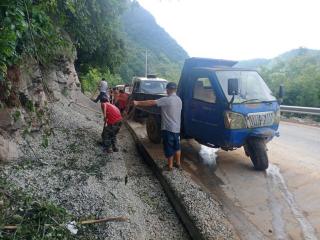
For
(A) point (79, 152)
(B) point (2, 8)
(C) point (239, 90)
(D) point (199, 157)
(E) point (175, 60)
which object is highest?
(B) point (2, 8)

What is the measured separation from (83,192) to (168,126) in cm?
236

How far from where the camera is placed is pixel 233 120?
7242 millimetres

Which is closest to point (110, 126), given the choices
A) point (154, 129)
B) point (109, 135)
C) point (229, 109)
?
point (109, 135)

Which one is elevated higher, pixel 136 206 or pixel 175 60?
pixel 136 206

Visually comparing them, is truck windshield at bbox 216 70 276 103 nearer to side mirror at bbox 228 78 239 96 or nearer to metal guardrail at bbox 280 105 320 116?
side mirror at bbox 228 78 239 96

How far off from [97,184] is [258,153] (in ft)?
11.3

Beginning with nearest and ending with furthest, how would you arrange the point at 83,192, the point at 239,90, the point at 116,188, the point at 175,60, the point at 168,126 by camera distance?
the point at 83,192 → the point at 116,188 → the point at 168,126 → the point at 239,90 → the point at 175,60

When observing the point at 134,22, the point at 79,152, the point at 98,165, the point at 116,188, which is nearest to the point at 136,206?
the point at 116,188

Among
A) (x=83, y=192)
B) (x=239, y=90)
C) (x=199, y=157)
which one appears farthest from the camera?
(x=199, y=157)

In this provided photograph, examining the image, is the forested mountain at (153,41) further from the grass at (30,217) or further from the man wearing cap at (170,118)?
the grass at (30,217)

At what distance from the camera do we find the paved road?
5.14 m

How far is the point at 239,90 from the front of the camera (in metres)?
7.77

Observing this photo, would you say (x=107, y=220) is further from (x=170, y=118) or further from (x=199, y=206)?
(x=170, y=118)

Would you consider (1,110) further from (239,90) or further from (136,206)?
(239,90)
